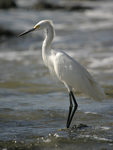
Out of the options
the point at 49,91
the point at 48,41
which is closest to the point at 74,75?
the point at 48,41

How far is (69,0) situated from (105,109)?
23.2 m

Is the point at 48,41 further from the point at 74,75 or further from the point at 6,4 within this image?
the point at 6,4

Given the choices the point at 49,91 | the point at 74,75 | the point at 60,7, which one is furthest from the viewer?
the point at 60,7

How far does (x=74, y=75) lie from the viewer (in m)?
4.51

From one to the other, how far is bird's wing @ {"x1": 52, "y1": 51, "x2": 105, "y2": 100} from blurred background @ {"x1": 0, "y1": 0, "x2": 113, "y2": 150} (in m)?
0.52

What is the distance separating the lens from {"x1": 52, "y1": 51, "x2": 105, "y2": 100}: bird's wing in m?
4.51

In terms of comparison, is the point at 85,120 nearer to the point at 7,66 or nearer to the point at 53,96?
the point at 53,96

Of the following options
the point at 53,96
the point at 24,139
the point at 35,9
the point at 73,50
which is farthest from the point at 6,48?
the point at 35,9

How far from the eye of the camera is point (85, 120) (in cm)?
482

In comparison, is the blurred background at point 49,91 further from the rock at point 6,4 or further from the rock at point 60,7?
the rock at point 6,4

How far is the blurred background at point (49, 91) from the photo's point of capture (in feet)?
13.0

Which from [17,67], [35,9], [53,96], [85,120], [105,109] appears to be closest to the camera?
[85,120]

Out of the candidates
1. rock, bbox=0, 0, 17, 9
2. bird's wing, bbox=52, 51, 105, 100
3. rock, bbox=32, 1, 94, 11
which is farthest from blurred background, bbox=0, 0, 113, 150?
rock, bbox=0, 0, 17, 9

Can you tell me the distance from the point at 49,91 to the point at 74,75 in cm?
227
